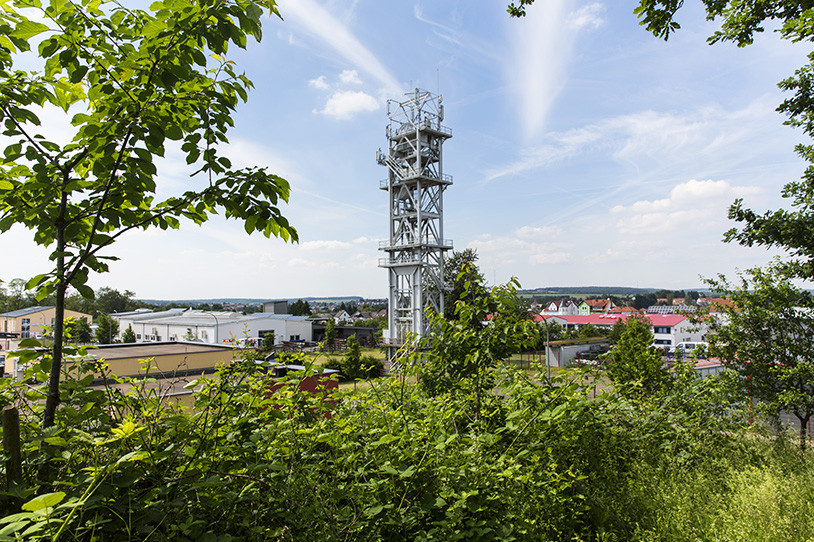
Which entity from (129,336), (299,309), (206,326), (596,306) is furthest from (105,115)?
(596,306)

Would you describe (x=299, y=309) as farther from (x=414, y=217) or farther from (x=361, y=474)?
(x=361, y=474)

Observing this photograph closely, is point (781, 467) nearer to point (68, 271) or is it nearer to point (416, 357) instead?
point (416, 357)

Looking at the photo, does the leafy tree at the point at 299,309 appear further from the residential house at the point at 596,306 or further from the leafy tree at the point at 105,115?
the leafy tree at the point at 105,115

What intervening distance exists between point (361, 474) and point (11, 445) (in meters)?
1.29

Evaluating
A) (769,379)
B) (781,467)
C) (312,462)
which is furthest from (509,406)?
(769,379)

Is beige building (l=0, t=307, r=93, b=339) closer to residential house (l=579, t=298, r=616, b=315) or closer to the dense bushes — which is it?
the dense bushes

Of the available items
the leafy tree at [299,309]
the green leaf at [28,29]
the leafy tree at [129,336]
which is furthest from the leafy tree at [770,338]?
the leafy tree at [299,309]

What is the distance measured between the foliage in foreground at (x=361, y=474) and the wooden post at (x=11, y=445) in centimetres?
5

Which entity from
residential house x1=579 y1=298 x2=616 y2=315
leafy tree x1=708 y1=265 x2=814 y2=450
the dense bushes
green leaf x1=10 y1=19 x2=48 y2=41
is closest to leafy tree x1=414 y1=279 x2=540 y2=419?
the dense bushes

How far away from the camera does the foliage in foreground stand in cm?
142

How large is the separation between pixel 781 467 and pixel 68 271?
17.2ft

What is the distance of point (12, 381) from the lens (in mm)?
1823

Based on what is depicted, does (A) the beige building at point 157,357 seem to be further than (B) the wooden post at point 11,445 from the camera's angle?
Yes

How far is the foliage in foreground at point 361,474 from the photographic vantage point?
1.42m
